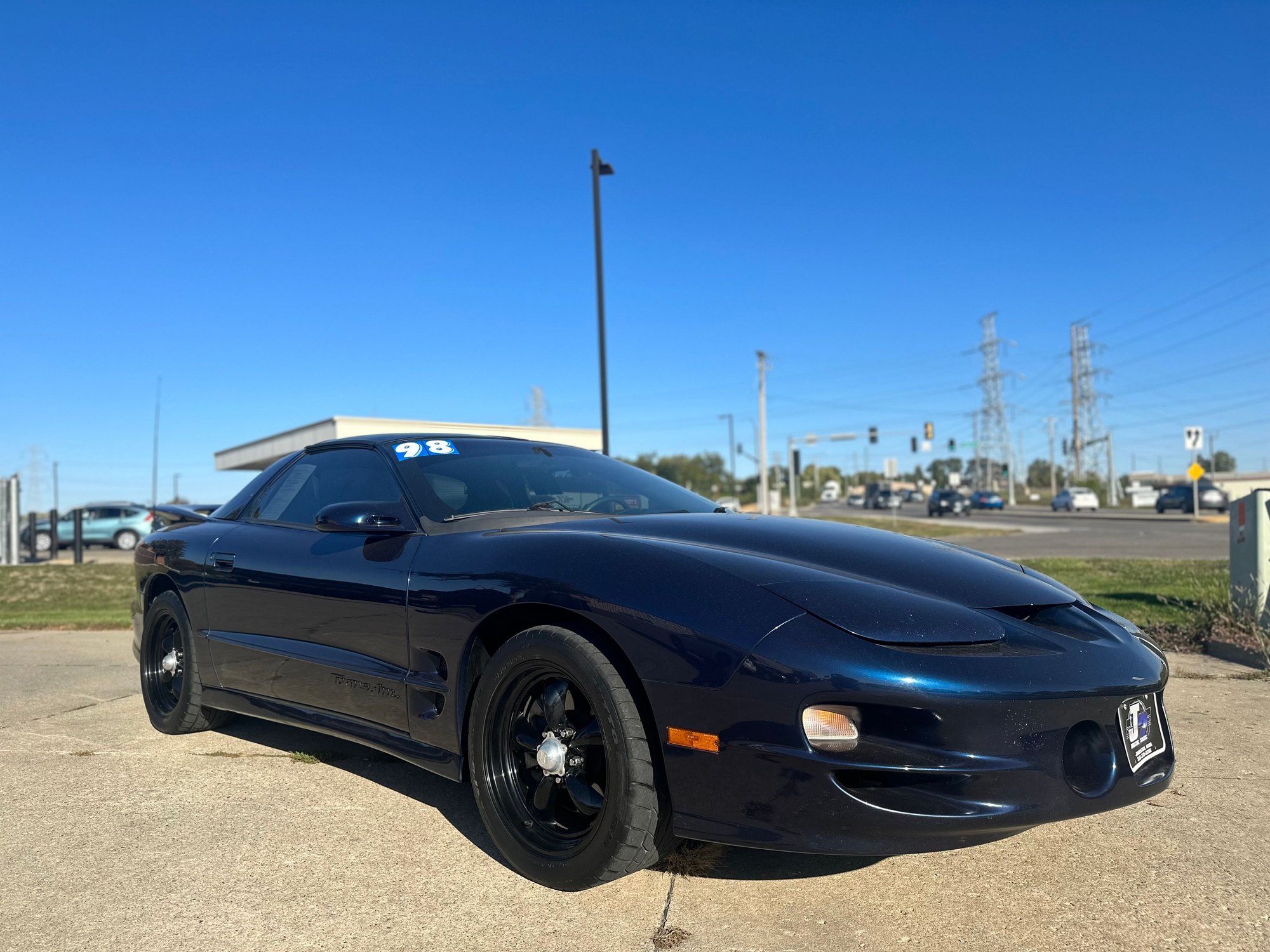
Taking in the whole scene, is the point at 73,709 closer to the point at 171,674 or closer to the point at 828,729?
the point at 171,674

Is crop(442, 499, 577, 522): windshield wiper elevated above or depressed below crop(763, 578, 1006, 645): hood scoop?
above

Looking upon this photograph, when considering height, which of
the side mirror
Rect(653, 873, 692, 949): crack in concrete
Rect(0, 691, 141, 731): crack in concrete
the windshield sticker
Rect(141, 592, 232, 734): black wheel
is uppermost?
the windshield sticker

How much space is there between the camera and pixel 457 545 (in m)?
3.18

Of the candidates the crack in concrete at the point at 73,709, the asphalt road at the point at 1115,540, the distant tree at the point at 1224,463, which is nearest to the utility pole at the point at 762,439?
the asphalt road at the point at 1115,540

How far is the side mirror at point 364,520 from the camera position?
3311 millimetres

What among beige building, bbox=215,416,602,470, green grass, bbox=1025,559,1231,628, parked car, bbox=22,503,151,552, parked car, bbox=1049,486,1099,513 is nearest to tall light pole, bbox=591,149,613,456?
beige building, bbox=215,416,602,470

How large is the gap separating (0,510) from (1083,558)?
20.1 metres

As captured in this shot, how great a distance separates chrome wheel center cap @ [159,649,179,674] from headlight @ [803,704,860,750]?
10.9 feet

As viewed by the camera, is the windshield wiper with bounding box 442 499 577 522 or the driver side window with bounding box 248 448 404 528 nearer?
the windshield wiper with bounding box 442 499 577 522

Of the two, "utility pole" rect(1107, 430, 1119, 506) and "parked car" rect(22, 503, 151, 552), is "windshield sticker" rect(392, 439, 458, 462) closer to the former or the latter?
"parked car" rect(22, 503, 151, 552)

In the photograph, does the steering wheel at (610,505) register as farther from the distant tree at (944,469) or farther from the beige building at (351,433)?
the distant tree at (944,469)

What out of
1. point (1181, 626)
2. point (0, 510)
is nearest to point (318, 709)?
point (1181, 626)

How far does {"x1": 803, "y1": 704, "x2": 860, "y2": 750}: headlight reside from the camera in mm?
2312

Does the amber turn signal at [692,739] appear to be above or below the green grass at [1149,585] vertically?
above
